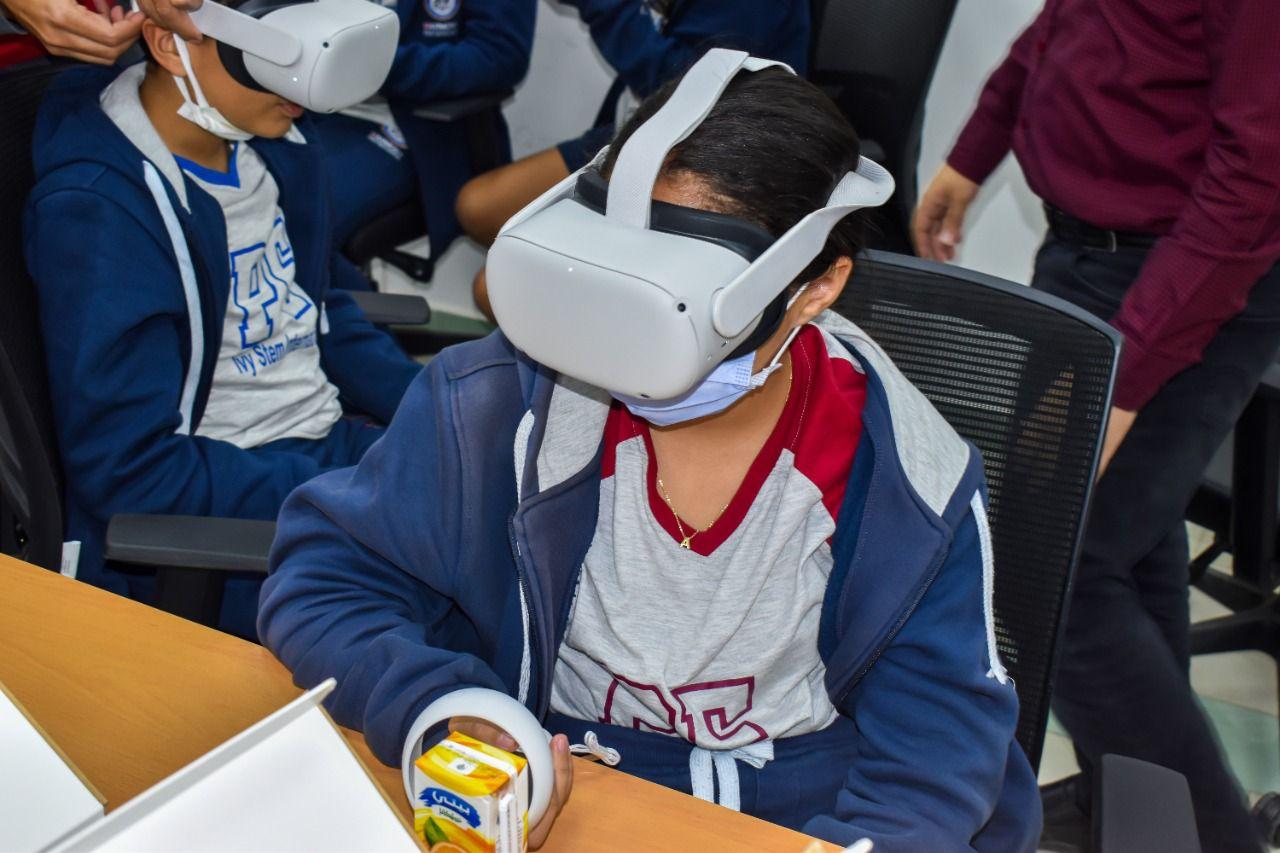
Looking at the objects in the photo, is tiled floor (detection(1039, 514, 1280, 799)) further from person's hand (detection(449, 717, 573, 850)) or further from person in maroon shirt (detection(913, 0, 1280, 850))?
person's hand (detection(449, 717, 573, 850))

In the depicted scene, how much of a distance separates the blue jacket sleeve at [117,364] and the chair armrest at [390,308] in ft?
1.48

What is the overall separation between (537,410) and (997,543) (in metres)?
0.48

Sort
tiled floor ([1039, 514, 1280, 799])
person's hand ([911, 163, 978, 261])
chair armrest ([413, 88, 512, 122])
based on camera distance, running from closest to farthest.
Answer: person's hand ([911, 163, 978, 261])
tiled floor ([1039, 514, 1280, 799])
chair armrest ([413, 88, 512, 122])

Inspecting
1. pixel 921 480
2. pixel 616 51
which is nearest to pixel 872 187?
pixel 921 480

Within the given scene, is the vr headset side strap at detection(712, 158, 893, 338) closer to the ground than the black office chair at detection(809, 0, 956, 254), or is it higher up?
higher up

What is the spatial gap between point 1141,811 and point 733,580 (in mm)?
383

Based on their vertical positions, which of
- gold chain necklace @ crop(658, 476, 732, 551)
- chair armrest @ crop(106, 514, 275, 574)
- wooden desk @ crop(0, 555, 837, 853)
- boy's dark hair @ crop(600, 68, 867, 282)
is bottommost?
chair armrest @ crop(106, 514, 275, 574)

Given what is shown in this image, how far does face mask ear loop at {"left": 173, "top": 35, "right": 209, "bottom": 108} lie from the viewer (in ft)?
5.01

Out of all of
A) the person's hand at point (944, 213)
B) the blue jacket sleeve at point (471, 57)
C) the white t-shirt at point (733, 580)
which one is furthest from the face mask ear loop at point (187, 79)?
the person's hand at point (944, 213)

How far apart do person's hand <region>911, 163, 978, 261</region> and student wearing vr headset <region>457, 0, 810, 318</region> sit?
45 cm

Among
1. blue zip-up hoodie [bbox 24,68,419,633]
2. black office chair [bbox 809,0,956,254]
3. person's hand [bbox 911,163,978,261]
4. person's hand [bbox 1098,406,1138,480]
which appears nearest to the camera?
blue zip-up hoodie [bbox 24,68,419,633]

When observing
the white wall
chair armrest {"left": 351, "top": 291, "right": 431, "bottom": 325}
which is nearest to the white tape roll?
chair armrest {"left": 351, "top": 291, "right": 431, "bottom": 325}

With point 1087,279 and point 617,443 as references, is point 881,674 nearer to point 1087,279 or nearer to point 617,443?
point 617,443

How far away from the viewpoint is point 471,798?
0.83 meters
